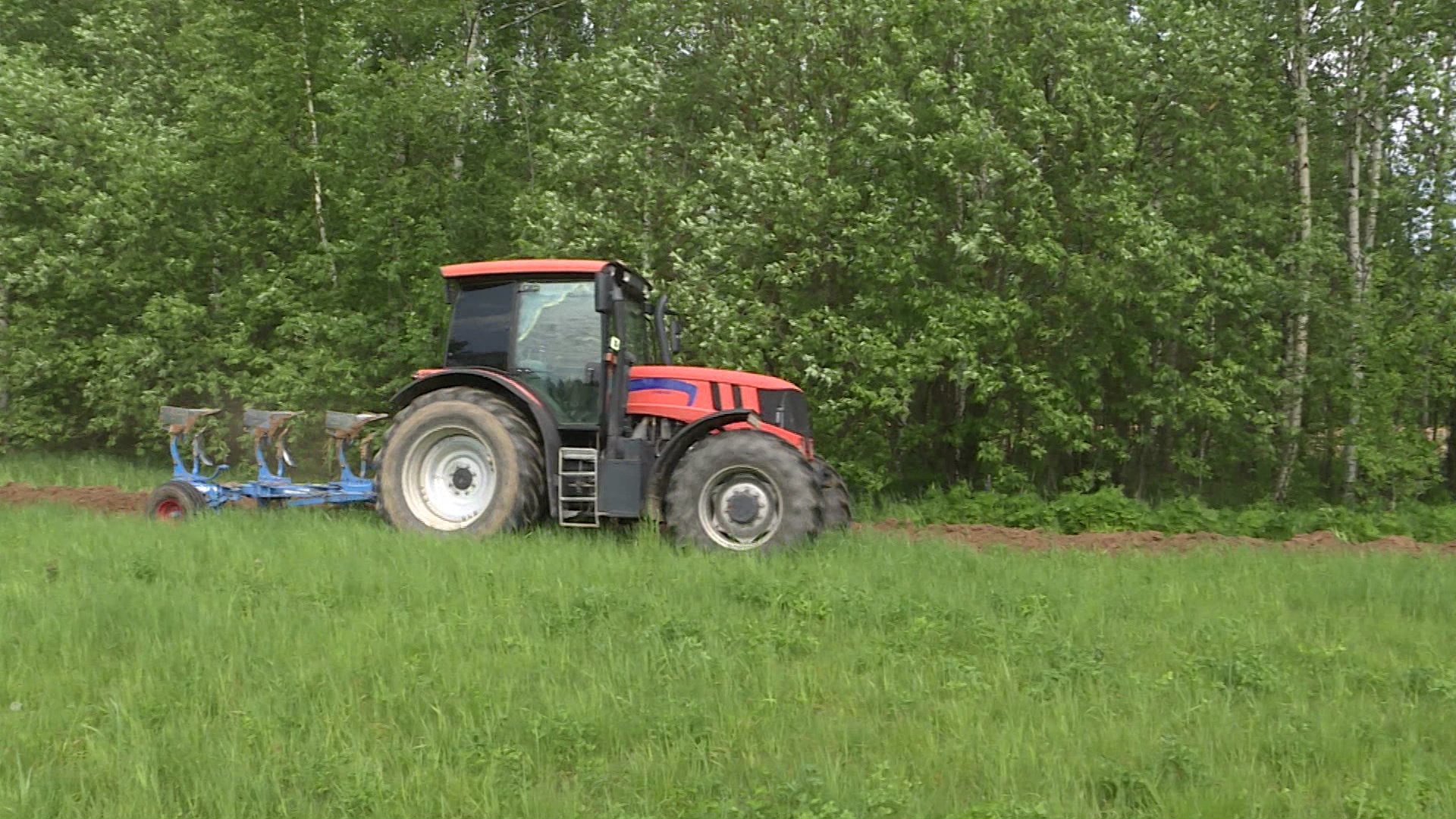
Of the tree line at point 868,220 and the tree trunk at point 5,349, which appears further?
the tree trunk at point 5,349

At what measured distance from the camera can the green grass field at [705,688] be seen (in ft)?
11.3

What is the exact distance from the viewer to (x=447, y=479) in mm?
8555

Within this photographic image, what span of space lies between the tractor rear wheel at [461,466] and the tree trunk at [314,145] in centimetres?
689

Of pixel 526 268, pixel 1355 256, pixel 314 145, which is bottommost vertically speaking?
pixel 526 268

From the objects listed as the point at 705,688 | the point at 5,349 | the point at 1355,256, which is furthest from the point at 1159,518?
the point at 5,349

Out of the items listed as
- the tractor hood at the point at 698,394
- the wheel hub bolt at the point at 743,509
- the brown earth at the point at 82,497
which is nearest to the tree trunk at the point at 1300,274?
the tractor hood at the point at 698,394

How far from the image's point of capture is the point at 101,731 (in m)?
3.85

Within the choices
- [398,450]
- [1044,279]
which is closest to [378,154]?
[398,450]

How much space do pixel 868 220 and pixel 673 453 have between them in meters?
4.83

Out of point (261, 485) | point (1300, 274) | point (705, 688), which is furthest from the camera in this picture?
point (1300, 274)

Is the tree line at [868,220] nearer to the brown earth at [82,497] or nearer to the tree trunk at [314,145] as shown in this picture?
the tree trunk at [314,145]

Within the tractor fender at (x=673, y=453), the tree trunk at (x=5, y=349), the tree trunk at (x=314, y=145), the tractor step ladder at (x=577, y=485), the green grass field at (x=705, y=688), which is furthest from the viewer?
Answer: the tree trunk at (x=5, y=349)

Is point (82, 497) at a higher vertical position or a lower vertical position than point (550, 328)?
lower

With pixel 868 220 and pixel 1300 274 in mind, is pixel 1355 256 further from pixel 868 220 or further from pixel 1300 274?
pixel 868 220
